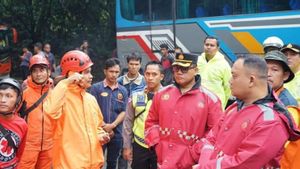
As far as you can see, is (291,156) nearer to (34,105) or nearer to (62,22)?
(34,105)

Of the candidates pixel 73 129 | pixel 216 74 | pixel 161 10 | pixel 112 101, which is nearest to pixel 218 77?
pixel 216 74

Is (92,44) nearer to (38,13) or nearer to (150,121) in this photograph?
(38,13)

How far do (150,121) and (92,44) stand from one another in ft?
62.5

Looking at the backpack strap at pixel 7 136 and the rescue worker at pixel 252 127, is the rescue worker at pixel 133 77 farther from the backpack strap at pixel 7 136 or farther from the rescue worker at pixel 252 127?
the rescue worker at pixel 252 127

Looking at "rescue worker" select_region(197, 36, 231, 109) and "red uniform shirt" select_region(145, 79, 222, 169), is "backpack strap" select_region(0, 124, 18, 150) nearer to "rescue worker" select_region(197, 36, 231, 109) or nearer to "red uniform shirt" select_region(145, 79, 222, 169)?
"red uniform shirt" select_region(145, 79, 222, 169)

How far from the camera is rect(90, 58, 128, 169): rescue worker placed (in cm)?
629

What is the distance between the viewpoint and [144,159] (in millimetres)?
5414

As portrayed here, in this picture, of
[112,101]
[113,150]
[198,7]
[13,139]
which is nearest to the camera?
[13,139]

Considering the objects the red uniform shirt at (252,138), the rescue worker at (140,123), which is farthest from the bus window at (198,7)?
the red uniform shirt at (252,138)

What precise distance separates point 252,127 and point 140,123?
8.50 feet

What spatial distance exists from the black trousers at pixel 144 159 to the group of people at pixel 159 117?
1 cm

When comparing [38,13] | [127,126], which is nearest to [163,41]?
[127,126]

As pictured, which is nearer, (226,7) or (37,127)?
(37,127)

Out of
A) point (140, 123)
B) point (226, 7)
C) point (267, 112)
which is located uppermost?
point (226, 7)
